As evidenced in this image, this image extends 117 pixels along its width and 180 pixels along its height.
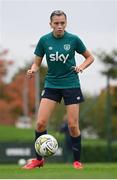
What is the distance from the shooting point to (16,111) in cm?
7681

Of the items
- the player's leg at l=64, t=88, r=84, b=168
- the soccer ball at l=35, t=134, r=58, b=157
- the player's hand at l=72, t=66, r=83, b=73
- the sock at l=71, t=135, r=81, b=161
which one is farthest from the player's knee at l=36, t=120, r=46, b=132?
the player's hand at l=72, t=66, r=83, b=73

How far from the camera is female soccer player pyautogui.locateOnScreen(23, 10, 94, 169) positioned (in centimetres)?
1214

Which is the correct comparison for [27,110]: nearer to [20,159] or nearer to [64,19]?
[20,159]

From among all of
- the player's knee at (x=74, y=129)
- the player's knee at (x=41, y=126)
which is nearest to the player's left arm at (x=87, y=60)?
the player's knee at (x=74, y=129)

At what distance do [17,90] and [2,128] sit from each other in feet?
108

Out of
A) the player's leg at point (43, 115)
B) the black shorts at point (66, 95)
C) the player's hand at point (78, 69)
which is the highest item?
the player's hand at point (78, 69)

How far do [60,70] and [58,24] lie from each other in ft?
2.51

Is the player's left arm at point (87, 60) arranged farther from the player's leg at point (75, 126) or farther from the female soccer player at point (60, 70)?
the player's leg at point (75, 126)

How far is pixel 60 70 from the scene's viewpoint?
1222 cm

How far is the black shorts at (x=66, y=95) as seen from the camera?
1230 cm

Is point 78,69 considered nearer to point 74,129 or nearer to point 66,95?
point 66,95

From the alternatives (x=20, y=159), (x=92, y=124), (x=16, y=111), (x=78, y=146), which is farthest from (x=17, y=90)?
(x=78, y=146)

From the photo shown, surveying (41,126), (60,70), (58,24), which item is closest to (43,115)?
(41,126)

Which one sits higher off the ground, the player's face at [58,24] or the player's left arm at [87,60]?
the player's face at [58,24]
